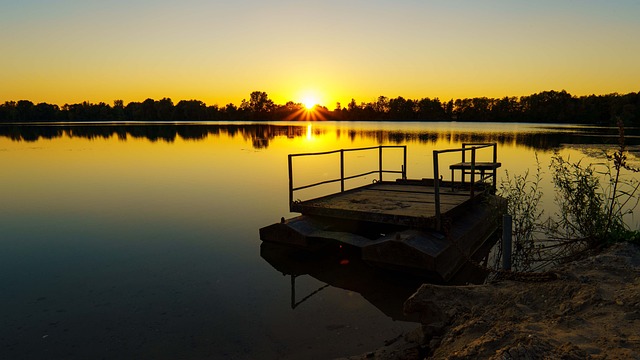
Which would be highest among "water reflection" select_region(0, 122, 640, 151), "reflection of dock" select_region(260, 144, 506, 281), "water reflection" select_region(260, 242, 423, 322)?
"water reflection" select_region(0, 122, 640, 151)

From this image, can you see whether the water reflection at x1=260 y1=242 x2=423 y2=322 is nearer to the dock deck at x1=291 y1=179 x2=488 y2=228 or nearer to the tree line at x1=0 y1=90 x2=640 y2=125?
the dock deck at x1=291 y1=179 x2=488 y2=228

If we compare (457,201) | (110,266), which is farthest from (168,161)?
(457,201)

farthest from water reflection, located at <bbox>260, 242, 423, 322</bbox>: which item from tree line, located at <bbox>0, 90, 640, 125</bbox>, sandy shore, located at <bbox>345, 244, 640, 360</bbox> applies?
tree line, located at <bbox>0, 90, 640, 125</bbox>

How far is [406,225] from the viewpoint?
27.8 ft

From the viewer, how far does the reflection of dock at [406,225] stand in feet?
25.5

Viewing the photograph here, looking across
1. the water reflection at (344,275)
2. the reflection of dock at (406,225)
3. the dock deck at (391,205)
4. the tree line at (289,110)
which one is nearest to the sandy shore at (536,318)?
the water reflection at (344,275)

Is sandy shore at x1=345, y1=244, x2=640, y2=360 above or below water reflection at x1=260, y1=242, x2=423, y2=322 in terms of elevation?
above

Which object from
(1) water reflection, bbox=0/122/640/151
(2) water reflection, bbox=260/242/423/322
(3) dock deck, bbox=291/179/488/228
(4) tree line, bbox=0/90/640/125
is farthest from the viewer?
(4) tree line, bbox=0/90/640/125

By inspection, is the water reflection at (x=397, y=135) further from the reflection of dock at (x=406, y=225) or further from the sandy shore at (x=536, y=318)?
the sandy shore at (x=536, y=318)

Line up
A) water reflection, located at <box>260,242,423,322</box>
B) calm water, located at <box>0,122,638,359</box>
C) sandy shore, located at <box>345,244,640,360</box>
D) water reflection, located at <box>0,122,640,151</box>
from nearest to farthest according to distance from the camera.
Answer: sandy shore, located at <box>345,244,640,360</box> → calm water, located at <box>0,122,638,359</box> → water reflection, located at <box>260,242,423,322</box> → water reflection, located at <box>0,122,640,151</box>

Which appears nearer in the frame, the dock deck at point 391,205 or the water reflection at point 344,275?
the water reflection at point 344,275

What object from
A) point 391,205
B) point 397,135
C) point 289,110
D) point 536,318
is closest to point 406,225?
point 391,205

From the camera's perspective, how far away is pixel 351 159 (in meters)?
31.1

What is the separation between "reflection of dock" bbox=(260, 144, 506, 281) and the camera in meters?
7.76
